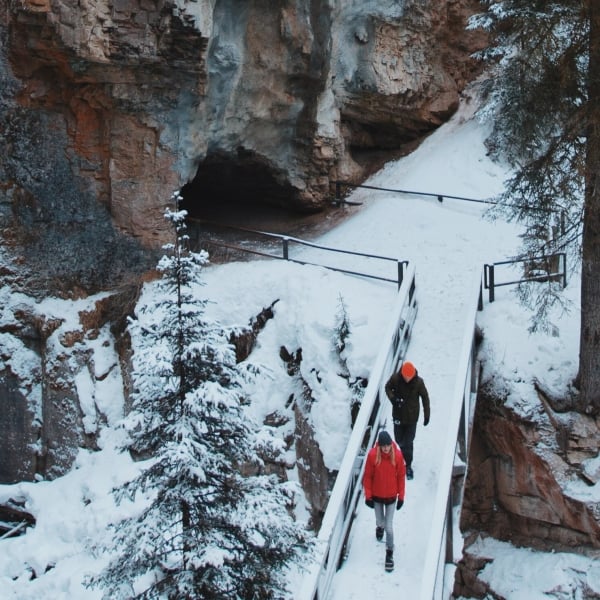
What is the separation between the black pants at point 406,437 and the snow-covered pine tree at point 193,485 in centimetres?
297

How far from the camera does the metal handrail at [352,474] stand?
27.0 ft

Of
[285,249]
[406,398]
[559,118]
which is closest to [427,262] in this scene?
[285,249]

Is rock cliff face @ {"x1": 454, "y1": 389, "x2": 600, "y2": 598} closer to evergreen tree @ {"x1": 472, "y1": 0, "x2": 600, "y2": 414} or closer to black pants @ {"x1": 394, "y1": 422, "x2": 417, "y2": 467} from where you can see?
evergreen tree @ {"x1": 472, "y1": 0, "x2": 600, "y2": 414}

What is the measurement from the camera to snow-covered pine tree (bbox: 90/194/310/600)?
279 inches

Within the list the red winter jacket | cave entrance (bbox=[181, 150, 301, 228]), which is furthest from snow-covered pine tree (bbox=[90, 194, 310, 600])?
cave entrance (bbox=[181, 150, 301, 228])

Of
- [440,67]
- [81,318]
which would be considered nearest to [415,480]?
[81,318]

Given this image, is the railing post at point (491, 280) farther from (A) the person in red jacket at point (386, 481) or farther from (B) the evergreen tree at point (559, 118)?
(A) the person in red jacket at point (386, 481)

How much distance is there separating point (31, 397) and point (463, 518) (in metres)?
8.22

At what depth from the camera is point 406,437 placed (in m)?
10.2

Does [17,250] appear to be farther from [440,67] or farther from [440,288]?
[440,67]

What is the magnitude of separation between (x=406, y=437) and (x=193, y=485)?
12.3ft

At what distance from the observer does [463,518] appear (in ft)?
43.4

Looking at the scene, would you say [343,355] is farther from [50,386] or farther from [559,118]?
[50,386]

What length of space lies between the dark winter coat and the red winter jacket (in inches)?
47.7
